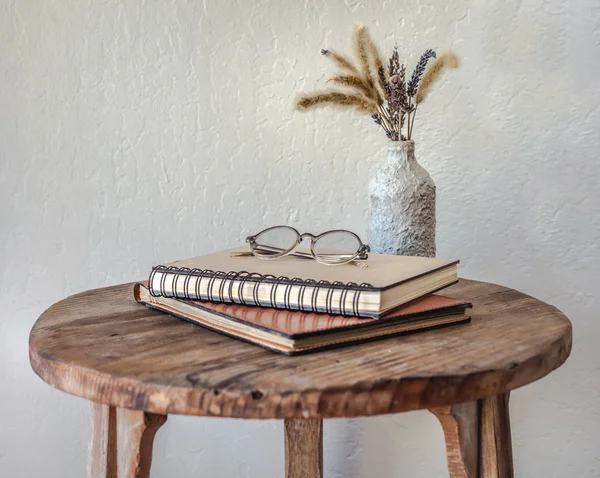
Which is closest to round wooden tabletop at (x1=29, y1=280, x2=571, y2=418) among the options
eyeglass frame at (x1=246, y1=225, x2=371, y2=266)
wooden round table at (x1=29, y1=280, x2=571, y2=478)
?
wooden round table at (x1=29, y1=280, x2=571, y2=478)

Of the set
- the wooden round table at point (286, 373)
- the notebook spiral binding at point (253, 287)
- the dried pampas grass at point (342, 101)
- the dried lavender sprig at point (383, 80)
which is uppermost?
the dried lavender sprig at point (383, 80)

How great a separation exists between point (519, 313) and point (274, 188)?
1.79ft

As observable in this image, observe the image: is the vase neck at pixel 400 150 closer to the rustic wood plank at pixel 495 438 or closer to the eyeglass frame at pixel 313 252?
the eyeglass frame at pixel 313 252

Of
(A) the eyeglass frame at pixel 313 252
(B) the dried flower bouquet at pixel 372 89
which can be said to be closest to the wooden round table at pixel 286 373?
(A) the eyeglass frame at pixel 313 252

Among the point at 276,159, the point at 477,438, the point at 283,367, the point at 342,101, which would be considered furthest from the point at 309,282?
the point at 276,159

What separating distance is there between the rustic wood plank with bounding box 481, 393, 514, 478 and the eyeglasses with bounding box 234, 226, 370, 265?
20cm

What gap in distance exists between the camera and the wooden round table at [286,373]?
1.50ft

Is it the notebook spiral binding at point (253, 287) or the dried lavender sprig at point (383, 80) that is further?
the dried lavender sprig at point (383, 80)

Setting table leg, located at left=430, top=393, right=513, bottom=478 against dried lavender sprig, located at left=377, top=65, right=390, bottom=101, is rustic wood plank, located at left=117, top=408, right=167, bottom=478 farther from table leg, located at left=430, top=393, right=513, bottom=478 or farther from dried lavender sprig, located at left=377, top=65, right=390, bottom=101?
dried lavender sprig, located at left=377, top=65, right=390, bottom=101

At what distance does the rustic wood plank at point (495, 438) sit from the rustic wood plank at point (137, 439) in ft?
1.01

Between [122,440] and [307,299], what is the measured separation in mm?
207

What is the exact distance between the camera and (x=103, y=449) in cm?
66

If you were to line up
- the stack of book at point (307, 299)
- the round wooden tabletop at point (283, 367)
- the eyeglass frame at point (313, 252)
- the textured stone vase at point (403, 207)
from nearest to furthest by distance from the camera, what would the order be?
the round wooden tabletop at point (283, 367) < the stack of book at point (307, 299) < the eyeglass frame at point (313, 252) < the textured stone vase at point (403, 207)

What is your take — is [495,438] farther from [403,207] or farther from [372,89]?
[372,89]
